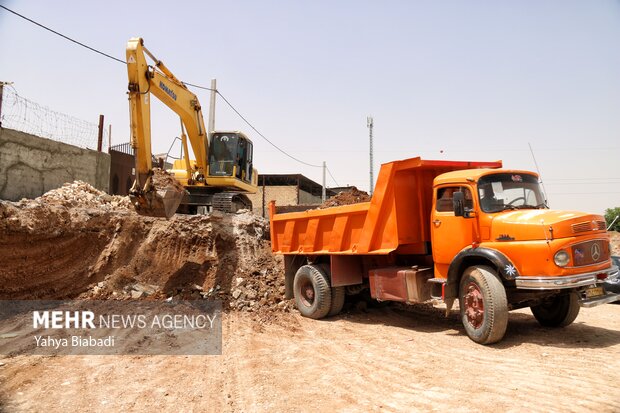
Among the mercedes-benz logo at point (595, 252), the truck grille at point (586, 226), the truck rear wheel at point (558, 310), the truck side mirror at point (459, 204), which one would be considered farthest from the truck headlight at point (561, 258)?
the truck side mirror at point (459, 204)

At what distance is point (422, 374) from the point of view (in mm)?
4719

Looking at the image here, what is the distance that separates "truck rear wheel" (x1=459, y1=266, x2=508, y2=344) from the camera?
5527mm

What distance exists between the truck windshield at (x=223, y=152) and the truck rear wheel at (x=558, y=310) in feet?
28.9

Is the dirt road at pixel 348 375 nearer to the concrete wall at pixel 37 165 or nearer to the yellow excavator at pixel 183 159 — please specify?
the yellow excavator at pixel 183 159

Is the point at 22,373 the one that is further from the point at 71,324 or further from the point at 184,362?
the point at 71,324

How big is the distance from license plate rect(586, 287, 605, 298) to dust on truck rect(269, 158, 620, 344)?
1 centimetres

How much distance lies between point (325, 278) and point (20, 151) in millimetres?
10839

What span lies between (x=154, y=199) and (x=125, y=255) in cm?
289

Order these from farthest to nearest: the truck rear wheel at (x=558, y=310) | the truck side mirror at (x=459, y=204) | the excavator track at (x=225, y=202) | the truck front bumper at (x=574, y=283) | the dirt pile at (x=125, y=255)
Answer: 1. the excavator track at (x=225, y=202)
2. the dirt pile at (x=125, y=255)
3. the truck rear wheel at (x=558, y=310)
4. the truck side mirror at (x=459, y=204)
5. the truck front bumper at (x=574, y=283)

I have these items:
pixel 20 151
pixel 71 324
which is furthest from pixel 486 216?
pixel 20 151

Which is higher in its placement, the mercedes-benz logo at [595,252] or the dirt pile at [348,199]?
the dirt pile at [348,199]

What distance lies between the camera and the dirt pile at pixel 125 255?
8.78m

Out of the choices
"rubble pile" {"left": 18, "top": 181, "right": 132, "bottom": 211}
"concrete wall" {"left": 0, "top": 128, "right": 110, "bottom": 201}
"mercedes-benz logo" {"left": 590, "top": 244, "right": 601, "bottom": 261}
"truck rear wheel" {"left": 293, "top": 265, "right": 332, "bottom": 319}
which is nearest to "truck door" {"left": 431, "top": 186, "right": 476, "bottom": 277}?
"mercedes-benz logo" {"left": 590, "top": 244, "right": 601, "bottom": 261}

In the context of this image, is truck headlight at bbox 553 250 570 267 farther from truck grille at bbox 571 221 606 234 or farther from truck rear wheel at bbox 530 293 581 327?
truck rear wheel at bbox 530 293 581 327
